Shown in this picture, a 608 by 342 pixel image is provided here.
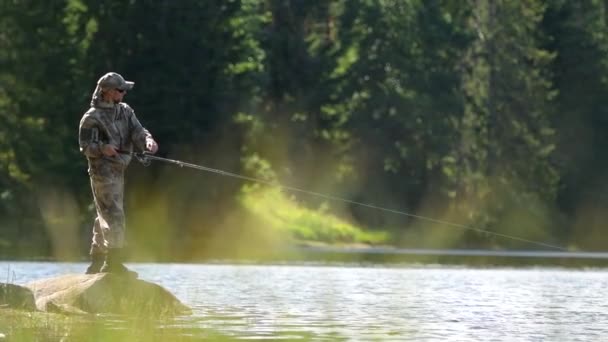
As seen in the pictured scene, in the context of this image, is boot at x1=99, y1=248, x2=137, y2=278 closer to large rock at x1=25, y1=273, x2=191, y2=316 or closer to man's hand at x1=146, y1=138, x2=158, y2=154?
large rock at x1=25, y1=273, x2=191, y2=316

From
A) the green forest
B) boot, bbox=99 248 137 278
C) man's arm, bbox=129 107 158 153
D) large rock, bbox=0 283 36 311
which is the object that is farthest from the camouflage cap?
the green forest

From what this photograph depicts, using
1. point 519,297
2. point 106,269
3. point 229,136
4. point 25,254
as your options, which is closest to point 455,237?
point 229,136

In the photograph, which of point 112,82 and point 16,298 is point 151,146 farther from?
point 16,298

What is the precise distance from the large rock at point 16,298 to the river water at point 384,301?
1119 millimetres

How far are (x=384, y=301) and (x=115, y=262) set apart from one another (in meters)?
4.65

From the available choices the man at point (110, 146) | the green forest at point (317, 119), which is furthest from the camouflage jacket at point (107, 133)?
the green forest at point (317, 119)

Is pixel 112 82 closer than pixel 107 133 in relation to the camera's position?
Yes

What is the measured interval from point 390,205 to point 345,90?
5257mm

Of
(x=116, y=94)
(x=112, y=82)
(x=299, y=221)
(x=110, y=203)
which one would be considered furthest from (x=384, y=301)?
(x=299, y=221)

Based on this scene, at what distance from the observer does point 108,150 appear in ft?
68.8

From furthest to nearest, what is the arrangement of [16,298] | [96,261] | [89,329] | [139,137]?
1. [96,261]
2. [139,137]
3. [16,298]
4. [89,329]

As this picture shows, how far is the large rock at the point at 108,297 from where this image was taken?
67.6 feet

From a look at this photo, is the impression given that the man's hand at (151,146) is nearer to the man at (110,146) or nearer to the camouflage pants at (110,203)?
the man at (110,146)

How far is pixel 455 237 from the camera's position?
75.7 metres
